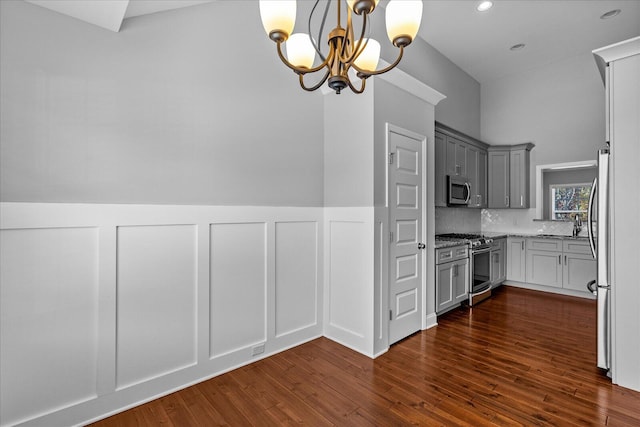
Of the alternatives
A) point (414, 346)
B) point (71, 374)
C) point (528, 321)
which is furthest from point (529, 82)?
point (71, 374)

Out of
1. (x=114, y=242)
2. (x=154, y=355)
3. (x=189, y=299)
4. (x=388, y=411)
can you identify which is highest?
(x=114, y=242)

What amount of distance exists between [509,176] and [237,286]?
16.4ft

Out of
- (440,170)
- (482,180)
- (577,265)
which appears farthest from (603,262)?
(482,180)

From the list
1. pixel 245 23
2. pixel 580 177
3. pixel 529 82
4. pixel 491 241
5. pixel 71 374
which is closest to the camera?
pixel 71 374

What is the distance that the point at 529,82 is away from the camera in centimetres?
544

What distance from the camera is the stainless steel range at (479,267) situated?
4.19 meters

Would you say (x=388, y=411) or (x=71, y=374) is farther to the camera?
(x=388, y=411)

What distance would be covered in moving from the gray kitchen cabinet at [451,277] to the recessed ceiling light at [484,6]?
294 centimetres

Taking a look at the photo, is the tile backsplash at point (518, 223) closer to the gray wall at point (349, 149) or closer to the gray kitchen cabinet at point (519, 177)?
the gray kitchen cabinet at point (519, 177)

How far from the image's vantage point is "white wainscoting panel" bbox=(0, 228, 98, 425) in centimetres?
170

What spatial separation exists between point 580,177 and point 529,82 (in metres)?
1.85

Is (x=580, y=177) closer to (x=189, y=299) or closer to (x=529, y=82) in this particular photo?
(x=529, y=82)

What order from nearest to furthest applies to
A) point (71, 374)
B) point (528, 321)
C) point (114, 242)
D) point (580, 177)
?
point (71, 374)
point (114, 242)
point (528, 321)
point (580, 177)

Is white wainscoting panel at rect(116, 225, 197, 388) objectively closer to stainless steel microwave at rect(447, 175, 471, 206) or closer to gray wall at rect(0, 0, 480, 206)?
→ gray wall at rect(0, 0, 480, 206)
